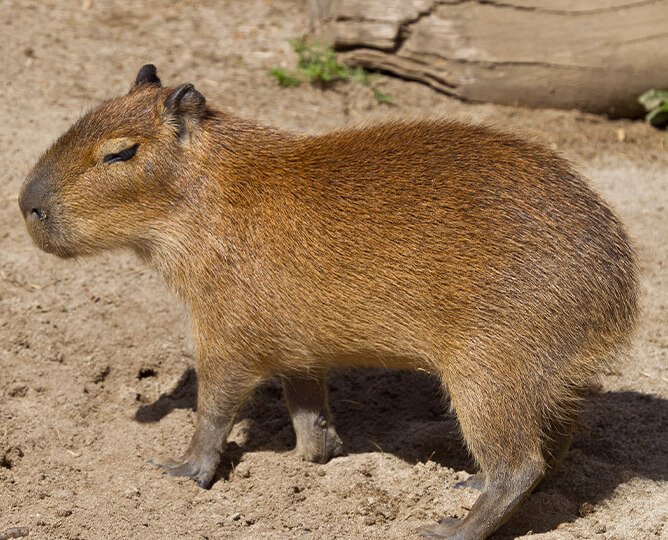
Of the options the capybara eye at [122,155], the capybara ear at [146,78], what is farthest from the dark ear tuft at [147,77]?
the capybara eye at [122,155]

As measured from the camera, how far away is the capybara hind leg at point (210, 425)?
497 centimetres

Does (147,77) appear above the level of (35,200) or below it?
above

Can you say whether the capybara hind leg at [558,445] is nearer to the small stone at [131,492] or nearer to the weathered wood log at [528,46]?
the small stone at [131,492]

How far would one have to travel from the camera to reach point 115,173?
4910 mm

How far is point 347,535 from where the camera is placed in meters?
4.62

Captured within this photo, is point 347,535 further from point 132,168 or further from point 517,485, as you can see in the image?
point 132,168

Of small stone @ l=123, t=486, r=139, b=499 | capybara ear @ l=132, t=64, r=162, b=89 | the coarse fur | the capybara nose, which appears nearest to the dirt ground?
small stone @ l=123, t=486, r=139, b=499

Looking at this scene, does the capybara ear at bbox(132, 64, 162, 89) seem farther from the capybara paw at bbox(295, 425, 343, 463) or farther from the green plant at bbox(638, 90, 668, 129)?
the green plant at bbox(638, 90, 668, 129)

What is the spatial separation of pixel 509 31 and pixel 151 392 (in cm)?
442

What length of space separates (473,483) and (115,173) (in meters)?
2.30

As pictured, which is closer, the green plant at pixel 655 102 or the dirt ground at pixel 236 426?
the dirt ground at pixel 236 426

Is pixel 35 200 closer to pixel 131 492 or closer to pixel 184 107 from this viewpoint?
pixel 184 107

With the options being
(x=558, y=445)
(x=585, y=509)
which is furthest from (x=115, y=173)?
(x=585, y=509)

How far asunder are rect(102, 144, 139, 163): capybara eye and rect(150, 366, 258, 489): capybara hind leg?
1090mm
